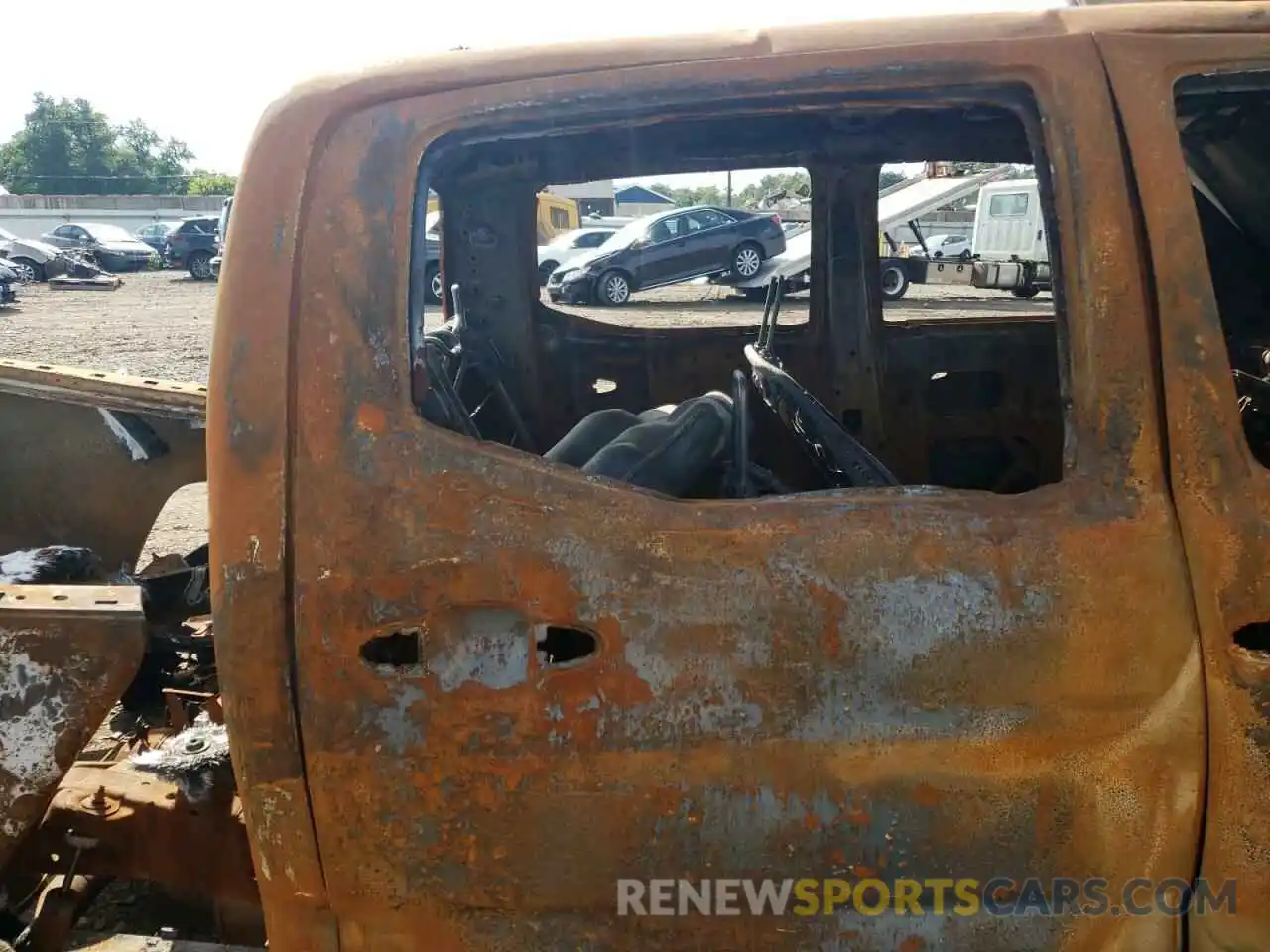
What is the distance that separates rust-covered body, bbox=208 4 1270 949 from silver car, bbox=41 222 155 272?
3341 cm

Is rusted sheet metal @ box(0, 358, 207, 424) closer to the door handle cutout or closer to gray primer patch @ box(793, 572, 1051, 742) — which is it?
the door handle cutout

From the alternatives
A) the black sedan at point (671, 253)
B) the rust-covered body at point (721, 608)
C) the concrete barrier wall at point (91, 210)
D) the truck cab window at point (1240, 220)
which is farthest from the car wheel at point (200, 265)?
the rust-covered body at point (721, 608)

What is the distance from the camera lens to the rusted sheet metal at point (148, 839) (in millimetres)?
2012

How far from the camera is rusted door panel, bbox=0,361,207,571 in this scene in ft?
9.64

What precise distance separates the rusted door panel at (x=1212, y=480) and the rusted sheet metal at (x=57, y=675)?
5.62 feet

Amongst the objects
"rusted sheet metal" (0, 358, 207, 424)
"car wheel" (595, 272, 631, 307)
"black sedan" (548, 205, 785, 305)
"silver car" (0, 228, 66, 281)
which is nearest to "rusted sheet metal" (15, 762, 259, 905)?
"rusted sheet metal" (0, 358, 207, 424)

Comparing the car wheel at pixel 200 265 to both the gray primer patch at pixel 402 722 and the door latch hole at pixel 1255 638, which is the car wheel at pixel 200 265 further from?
the door latch hole at pixel 1255 638

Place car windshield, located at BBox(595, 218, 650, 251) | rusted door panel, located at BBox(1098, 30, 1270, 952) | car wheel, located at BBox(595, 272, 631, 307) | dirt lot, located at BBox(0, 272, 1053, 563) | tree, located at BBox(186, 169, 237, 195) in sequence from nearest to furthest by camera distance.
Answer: rusted door panel, located at BBox(1098, 30, 1270, 952) → dirt lot, located at BBox(0, 272, 1053, 563) → car wheel, located at BBox(595, 272, 631, 307) → car windshield, located at BBox(595, 218, 650, 251) → tree, located at BBox(186, 169, 237, 195)

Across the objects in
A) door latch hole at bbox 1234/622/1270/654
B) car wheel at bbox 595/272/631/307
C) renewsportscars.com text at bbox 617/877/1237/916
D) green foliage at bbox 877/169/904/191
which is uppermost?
green foliage at bbox 877/169/904/191

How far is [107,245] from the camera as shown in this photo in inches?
1206

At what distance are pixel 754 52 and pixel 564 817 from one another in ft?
3.77

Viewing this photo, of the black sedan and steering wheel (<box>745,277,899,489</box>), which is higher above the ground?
steering wheel (<box>745,277,899,489</box>)

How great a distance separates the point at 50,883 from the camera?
2236 millimetres

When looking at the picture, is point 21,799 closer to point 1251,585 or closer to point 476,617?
point 476,617
